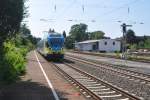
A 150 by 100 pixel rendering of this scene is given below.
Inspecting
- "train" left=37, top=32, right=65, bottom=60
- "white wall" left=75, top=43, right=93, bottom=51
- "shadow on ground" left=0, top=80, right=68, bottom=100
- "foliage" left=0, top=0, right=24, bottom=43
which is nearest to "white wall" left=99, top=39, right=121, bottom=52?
"white wall" left=75, top=43, right=93, bottom=51

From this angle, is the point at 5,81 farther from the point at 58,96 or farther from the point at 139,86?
the point at 139,86

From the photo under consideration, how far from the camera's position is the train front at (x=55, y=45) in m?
47.0

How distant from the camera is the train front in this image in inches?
1849

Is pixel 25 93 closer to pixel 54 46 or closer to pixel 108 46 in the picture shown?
pixel 54 46

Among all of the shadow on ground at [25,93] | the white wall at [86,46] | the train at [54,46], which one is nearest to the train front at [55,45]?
the train at [54,46]

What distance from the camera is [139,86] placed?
62.5 feet

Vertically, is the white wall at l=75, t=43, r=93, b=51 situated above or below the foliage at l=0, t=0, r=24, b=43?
below

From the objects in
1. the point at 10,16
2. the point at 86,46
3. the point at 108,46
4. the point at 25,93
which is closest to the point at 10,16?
the point at 10,16

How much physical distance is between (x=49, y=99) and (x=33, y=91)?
8.61ft

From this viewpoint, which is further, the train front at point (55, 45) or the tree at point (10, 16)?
the train front at point (55, 45)

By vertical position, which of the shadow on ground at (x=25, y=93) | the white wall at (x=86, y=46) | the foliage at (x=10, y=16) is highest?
the foliage at (x=10, y=16)

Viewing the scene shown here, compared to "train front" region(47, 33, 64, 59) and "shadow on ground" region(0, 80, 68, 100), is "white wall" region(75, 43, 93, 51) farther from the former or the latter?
"shadow on ground" region(0, 80, 68, 100)

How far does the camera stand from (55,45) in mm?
47312

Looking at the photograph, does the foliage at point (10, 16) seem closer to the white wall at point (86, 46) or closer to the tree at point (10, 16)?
the tree at point (10, 16)
